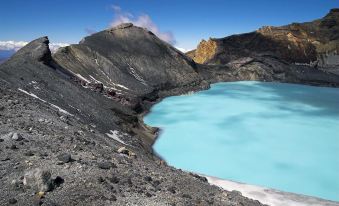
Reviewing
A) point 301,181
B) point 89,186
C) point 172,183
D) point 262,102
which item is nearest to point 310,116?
point 262,102

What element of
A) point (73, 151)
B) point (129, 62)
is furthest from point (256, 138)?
point (129, 62)

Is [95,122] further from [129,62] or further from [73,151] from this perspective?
[129,62]

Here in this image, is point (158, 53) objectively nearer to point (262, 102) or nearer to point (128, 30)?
point (128, 30)

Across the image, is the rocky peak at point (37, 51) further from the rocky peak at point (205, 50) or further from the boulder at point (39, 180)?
the rocky peak at point (205, 50)

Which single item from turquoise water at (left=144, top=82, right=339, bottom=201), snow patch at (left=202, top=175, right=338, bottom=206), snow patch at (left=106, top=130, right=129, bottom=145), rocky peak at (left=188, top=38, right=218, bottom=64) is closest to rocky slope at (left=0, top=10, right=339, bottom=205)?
snow patch at (left=106, top=130, right=129, bottom=145)

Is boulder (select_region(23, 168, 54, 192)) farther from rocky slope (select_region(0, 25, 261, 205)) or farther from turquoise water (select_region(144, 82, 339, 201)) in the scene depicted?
turquoise water (select_region(144, 82, 339, 201))
